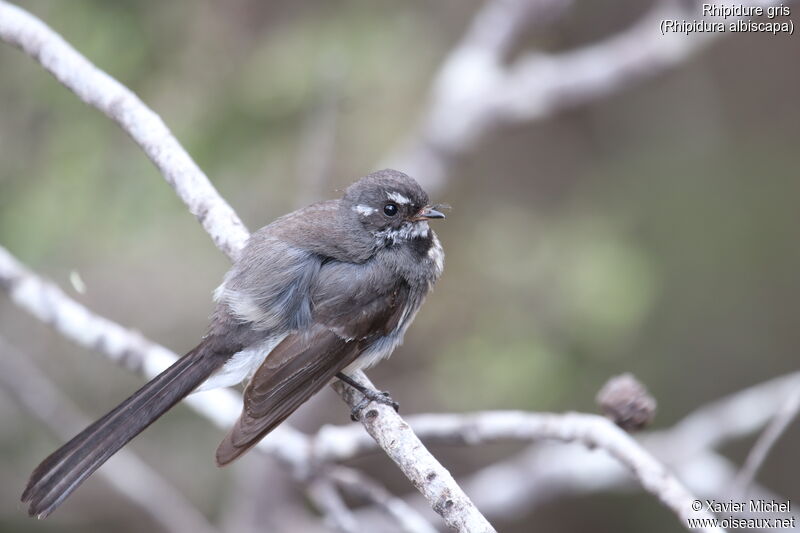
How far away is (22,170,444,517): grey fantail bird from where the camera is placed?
3.17 metres

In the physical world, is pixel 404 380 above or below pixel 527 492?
above

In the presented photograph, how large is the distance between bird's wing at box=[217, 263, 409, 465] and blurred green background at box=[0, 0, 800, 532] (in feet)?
4.96

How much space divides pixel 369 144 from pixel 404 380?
5.34 ft

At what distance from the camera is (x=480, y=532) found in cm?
246

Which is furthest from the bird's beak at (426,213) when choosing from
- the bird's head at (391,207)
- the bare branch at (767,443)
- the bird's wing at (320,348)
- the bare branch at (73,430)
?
the bare branch at (73,430)

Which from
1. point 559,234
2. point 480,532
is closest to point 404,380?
point 559,234

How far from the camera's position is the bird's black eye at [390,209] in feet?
13.0

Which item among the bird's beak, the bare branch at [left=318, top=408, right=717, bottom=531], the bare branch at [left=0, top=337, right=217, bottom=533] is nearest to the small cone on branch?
the bare branch at [left=318, top=408, right=717, bottom=531]

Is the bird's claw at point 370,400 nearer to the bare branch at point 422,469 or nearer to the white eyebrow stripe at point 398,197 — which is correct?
the bare branch at point 422,469

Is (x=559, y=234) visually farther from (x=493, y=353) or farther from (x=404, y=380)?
(x=404, y=380)

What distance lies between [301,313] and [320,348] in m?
0.20

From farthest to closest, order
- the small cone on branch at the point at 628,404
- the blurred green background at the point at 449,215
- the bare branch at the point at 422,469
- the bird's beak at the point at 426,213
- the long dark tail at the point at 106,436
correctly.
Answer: the blurred green background at the point at 449,215, the bird's beak at the point at 426,213, the small cone on branch at the point at 628,404, the long dark tail at the point at 106,436, the bare branch at the point at 422,469

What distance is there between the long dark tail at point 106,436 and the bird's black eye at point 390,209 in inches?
40.9

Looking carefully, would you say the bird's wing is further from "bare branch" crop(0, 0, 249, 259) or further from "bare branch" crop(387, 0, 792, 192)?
"bare branch" crop(387, 0, 792, 192)
